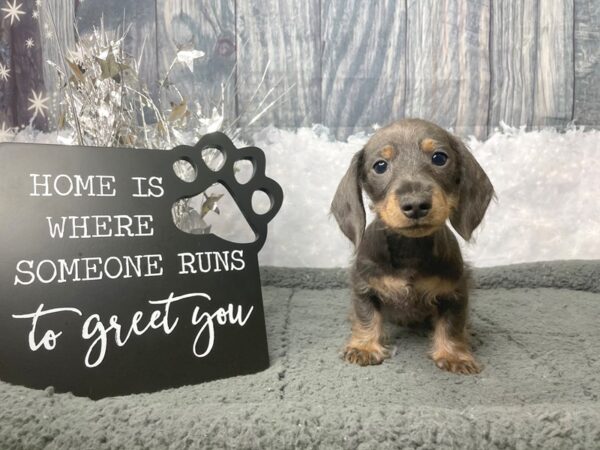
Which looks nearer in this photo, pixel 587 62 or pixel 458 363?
pixel 458 363

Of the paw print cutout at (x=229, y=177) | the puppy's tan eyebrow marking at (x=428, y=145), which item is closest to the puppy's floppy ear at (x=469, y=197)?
the puppy's tan eyebrow marking at (x=428, y=145)

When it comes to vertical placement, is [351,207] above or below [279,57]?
below

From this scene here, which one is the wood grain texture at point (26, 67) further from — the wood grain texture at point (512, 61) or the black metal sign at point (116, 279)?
the wood grain texture at point (512, 61)

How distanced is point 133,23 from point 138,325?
170 centimetres

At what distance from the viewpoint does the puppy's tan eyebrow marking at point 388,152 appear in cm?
158

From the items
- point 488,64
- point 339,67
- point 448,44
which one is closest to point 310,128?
point 339,67

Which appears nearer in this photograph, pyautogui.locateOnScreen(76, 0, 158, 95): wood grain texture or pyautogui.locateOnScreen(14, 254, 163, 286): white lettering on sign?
pyautogui.locateOnScreen(14, 254, 163, 286): white lettering on sign

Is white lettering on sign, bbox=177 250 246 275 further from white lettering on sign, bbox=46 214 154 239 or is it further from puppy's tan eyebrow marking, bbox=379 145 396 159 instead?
puppy's tan eyebrow marking, bbox=379 145 396 159

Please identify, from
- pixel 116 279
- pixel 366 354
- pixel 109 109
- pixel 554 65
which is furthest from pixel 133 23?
pixel 554 65

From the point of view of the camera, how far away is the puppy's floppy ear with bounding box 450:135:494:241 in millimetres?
1564

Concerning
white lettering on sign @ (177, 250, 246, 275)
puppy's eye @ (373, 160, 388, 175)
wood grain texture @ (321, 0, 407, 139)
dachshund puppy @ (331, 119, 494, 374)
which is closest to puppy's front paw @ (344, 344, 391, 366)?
dachshund puppy @ (331, 119, 494, 374)

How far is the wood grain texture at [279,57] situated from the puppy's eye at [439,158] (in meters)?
1.09

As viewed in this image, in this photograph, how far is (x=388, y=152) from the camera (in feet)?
5.20

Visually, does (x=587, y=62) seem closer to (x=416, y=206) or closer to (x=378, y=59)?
(x=378, y=59)
